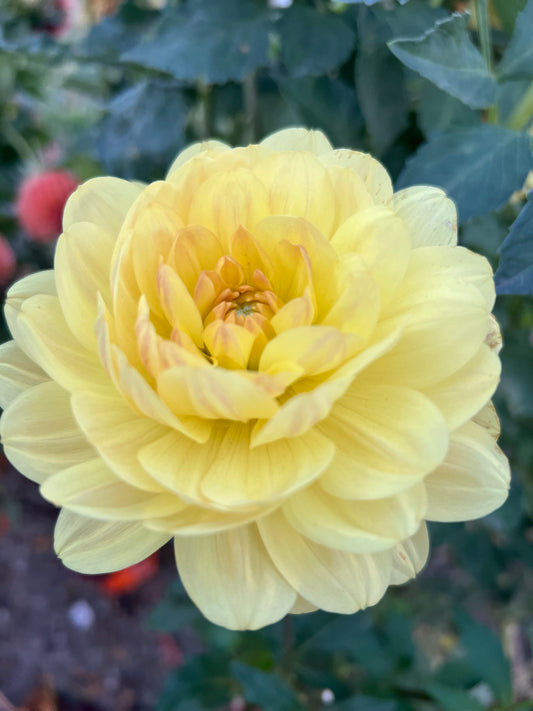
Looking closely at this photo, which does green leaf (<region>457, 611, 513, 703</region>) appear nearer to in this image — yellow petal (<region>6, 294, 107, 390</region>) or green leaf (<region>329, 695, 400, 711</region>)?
green leaf (<region>329, 695, 400, 711</region>)

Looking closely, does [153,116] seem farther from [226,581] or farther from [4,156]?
[4,156]

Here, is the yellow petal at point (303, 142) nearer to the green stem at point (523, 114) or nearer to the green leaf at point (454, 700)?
the green stem at point (523, 114)

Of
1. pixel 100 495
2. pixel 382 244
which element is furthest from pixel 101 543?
pixel 382 244

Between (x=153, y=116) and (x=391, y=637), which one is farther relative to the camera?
(x=391, y=637)

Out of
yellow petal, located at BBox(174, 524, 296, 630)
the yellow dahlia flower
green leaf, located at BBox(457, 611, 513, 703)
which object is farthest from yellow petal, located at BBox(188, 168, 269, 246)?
green leaf, located at BBox(457, 611, 513, 703)

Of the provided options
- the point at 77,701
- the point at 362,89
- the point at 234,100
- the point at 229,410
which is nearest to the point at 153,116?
the point at 234,100

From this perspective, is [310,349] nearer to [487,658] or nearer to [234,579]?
[234,579]

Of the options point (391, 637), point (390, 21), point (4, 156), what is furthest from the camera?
point (4, 156)
